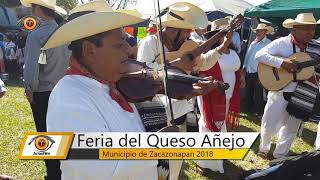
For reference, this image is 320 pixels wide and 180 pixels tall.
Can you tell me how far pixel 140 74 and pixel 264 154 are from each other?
333cm

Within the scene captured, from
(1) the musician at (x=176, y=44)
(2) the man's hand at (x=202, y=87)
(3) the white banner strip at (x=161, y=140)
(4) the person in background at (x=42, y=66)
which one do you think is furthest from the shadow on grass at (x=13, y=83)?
(3) the white banner strip at (x=161, y=140)

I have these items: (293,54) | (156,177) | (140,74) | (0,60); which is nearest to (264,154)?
(293,54)

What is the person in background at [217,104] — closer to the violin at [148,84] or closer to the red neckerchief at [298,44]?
the red neckerchief at [298,44]

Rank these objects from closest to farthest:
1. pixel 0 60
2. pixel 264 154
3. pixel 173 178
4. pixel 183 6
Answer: pixel 173 178 < pixel 183 6 < pixel 264 154 < pixel 0 60

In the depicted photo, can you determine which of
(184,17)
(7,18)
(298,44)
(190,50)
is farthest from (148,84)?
(7,18)

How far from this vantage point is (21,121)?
6625 millimetres

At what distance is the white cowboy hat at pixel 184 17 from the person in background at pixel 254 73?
13.8 feet

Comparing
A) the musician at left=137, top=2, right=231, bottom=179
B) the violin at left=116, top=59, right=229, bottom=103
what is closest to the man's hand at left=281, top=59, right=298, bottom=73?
the musician at left=137, top=2, right=231, bottom=179

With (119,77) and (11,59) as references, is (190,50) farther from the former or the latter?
(11,59)

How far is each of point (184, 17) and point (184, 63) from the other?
0.54m

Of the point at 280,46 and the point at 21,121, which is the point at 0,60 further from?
the point at 280,46

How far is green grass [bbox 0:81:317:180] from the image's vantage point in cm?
451

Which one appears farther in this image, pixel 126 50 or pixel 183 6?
pixel 183 6

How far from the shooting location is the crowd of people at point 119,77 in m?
1.73
